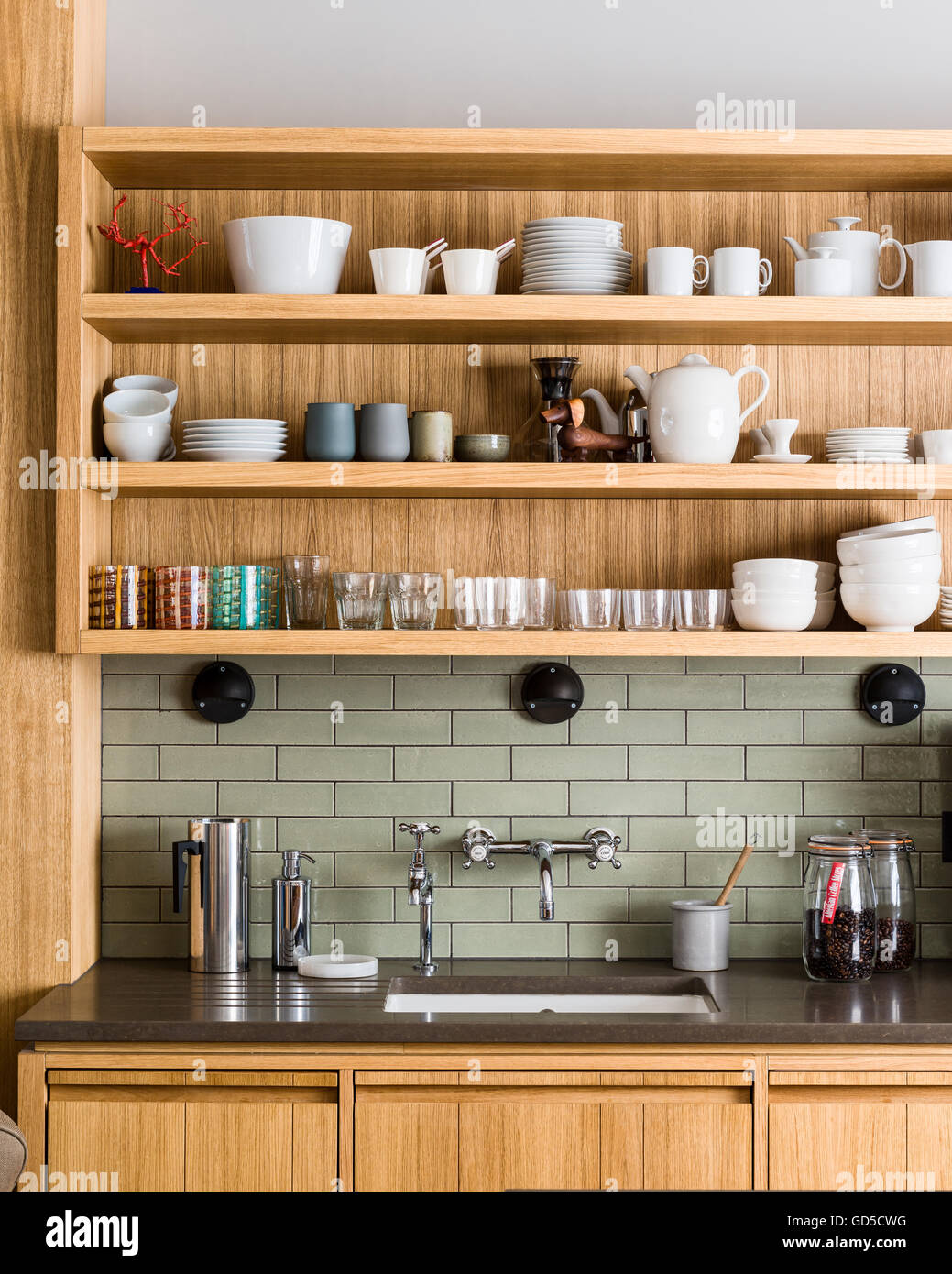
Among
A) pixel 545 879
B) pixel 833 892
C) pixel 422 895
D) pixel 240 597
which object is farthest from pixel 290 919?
pixel 833 892

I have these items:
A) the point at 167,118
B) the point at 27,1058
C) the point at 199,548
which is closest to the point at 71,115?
the point at 167,118

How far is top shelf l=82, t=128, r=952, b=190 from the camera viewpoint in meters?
2.51

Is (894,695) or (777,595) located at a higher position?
(777,595)

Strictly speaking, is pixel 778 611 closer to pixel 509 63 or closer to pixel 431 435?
pixel 431 435

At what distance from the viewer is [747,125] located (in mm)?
2855

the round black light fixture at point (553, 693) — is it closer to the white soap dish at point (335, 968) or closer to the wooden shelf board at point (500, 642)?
the wooden shelf board at point (500, 642)

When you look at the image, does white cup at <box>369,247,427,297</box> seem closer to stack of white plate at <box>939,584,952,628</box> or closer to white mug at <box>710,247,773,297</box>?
white mug at <box>710,247,773,297</box>

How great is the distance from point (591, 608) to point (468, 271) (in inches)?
28.8

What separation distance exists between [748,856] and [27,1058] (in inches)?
60.3

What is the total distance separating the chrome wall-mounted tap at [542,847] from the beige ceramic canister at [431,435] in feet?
2.70

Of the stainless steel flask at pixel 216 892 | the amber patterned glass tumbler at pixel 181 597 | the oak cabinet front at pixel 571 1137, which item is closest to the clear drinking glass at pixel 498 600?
the amber patterned glass tumbler at pixel 181 597

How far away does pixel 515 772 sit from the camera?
2.79m

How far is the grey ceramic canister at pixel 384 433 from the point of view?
2.56m

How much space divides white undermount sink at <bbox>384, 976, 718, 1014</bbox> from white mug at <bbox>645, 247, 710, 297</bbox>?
4.66ft
